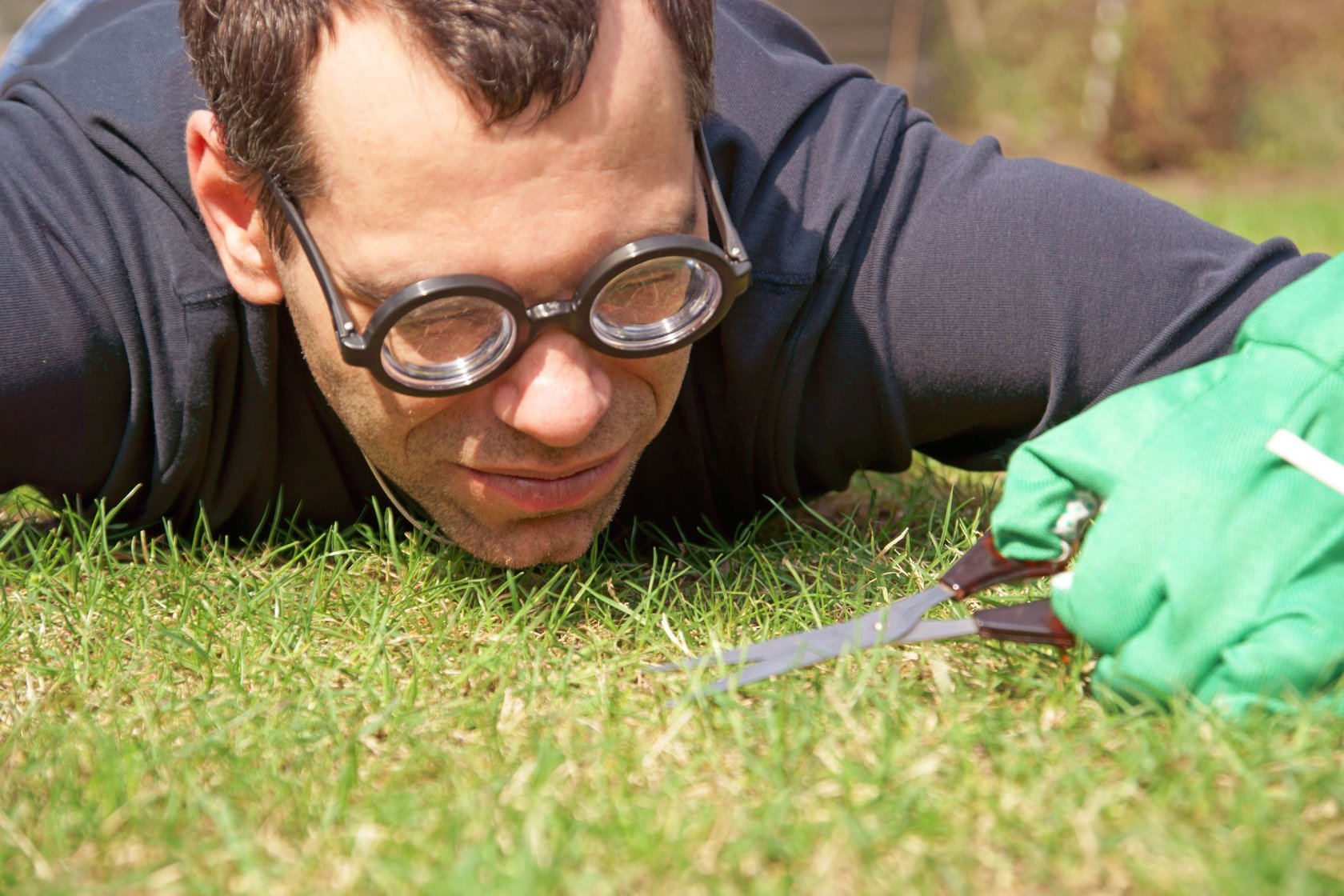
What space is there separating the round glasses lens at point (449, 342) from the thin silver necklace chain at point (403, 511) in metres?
0.43

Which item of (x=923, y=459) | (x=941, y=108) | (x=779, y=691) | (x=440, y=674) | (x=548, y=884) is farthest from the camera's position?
(x=941, y=108)

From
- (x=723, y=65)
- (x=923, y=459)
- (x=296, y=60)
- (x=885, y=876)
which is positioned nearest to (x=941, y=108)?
(x=923, y=459)

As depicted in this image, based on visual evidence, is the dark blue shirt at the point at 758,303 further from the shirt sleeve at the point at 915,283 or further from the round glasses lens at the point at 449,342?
the round glasses lens at the point at 449,342

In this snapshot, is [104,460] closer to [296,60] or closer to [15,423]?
[15,423]

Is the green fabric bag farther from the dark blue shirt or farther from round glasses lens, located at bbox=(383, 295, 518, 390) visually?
round glasses lens, located at bbox=(383, 295, 518, 390)

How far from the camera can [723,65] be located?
263 centimetres

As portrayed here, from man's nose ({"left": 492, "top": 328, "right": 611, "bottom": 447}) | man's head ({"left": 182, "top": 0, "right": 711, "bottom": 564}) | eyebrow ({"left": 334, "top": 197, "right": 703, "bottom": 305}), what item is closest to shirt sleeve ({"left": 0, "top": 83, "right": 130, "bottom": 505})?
man's head ({"left": 182, "top": 0, "right": 711, "bottom": 564})

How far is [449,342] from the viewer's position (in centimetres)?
205

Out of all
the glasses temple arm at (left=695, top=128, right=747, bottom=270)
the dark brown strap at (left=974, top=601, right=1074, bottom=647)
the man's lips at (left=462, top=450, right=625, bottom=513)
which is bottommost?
the man's lips at (left=462, top=450, right=625, bottom=513)

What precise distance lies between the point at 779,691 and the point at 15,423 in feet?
4.93

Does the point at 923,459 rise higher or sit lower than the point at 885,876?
lower

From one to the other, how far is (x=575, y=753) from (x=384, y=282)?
2.56 ft

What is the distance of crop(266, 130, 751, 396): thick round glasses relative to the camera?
78.9 inches

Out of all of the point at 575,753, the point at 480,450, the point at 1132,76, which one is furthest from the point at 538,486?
the point at 1132,76
